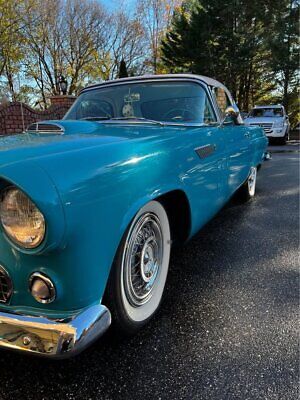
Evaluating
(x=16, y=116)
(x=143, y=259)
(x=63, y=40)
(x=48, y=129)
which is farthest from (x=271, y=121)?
(x=63, y=40)

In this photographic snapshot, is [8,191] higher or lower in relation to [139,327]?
higher

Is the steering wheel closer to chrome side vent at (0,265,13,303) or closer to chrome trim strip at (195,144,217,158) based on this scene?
chrome trim strip at (195,144,217,158)

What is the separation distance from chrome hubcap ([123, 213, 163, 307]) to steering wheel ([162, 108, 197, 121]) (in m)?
1.09

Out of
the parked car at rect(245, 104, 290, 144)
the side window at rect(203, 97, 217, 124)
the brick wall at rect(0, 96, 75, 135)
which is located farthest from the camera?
the parked car at rect(245, 104, 290, 144)

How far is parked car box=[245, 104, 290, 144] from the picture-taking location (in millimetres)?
14023

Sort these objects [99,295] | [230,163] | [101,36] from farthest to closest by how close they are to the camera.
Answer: [101,36], [230,163], [99,295]

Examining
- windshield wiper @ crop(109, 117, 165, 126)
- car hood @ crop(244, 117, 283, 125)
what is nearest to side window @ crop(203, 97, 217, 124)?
windshield wiper @ crop(109, 117, 165, 126)

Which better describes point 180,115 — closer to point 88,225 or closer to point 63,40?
point 88,225

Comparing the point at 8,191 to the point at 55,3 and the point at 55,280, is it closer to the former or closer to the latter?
the point at 55,280

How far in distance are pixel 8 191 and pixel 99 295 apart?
548mm

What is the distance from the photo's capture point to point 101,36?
2695 cm

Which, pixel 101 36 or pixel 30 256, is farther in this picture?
pixel 101 36

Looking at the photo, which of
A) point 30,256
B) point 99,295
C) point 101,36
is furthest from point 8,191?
point 101,36

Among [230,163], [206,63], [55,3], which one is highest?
[55,3]
